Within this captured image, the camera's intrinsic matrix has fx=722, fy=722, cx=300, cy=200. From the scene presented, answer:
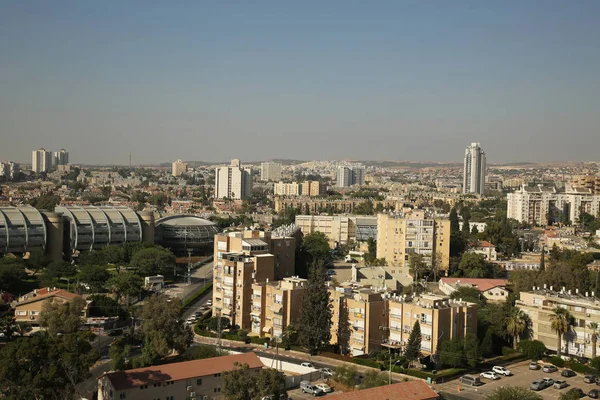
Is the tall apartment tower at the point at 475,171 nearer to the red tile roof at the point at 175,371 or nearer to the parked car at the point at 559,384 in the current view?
the parked car at the point at 559,384

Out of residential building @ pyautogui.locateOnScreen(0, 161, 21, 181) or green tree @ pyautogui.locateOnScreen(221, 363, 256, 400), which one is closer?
green tree @ pyautogui.locateOnScreen(221, 363, 256, 400)

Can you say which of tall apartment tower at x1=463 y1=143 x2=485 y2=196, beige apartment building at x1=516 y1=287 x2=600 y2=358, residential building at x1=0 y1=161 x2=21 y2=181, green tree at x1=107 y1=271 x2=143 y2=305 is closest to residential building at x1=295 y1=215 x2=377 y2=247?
green tree at x1=107 y1=271 x2=143 y2=305

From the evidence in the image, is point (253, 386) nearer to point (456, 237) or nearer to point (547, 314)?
point (547, 314)

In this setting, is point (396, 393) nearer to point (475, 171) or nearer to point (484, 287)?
point (484, 287)

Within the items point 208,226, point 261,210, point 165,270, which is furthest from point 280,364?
point 261,210

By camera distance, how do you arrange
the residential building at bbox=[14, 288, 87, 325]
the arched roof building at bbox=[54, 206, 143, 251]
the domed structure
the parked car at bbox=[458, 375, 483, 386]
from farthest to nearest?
1. the domed structure
2. the arched roof building at bbox=[54, 206, 143, 251]
3. the residential building at bbox=[14, 288, 87, 325]
4. the parked car at bbox=[458, 375, 483, 386]

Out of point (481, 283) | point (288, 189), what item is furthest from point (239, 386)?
point (288, 189)

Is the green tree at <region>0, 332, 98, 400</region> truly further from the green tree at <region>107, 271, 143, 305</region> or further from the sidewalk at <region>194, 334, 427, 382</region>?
the green tree at <region>107, 271, 143, 305</region>
